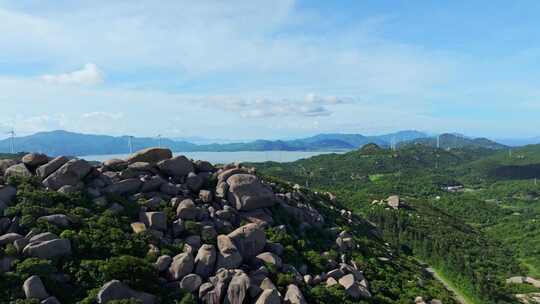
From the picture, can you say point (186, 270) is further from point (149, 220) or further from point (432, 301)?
point (432, 301)

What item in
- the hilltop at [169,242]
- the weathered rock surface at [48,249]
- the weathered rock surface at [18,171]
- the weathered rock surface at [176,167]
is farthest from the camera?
the weathered rock surface at [176,167]

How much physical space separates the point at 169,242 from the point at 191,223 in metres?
2.67

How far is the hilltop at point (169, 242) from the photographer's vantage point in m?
27.8

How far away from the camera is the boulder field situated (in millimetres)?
28625

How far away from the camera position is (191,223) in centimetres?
3597

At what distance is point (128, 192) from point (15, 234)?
456 inches

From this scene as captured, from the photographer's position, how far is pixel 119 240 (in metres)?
32.2

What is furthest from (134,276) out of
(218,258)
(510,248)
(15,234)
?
(510,248)

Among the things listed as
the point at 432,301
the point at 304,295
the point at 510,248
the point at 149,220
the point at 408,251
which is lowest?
the point at 510,248

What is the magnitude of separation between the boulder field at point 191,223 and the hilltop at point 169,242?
10cm

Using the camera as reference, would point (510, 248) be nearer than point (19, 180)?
No

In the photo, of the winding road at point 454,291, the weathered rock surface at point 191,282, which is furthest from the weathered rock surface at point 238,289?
the winding road at point 454,291

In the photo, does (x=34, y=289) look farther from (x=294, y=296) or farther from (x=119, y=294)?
(x=294, y=296)

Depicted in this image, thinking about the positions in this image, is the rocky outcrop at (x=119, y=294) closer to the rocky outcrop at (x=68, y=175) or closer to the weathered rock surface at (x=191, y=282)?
the weathered rock surface at (x=191, y=282)
